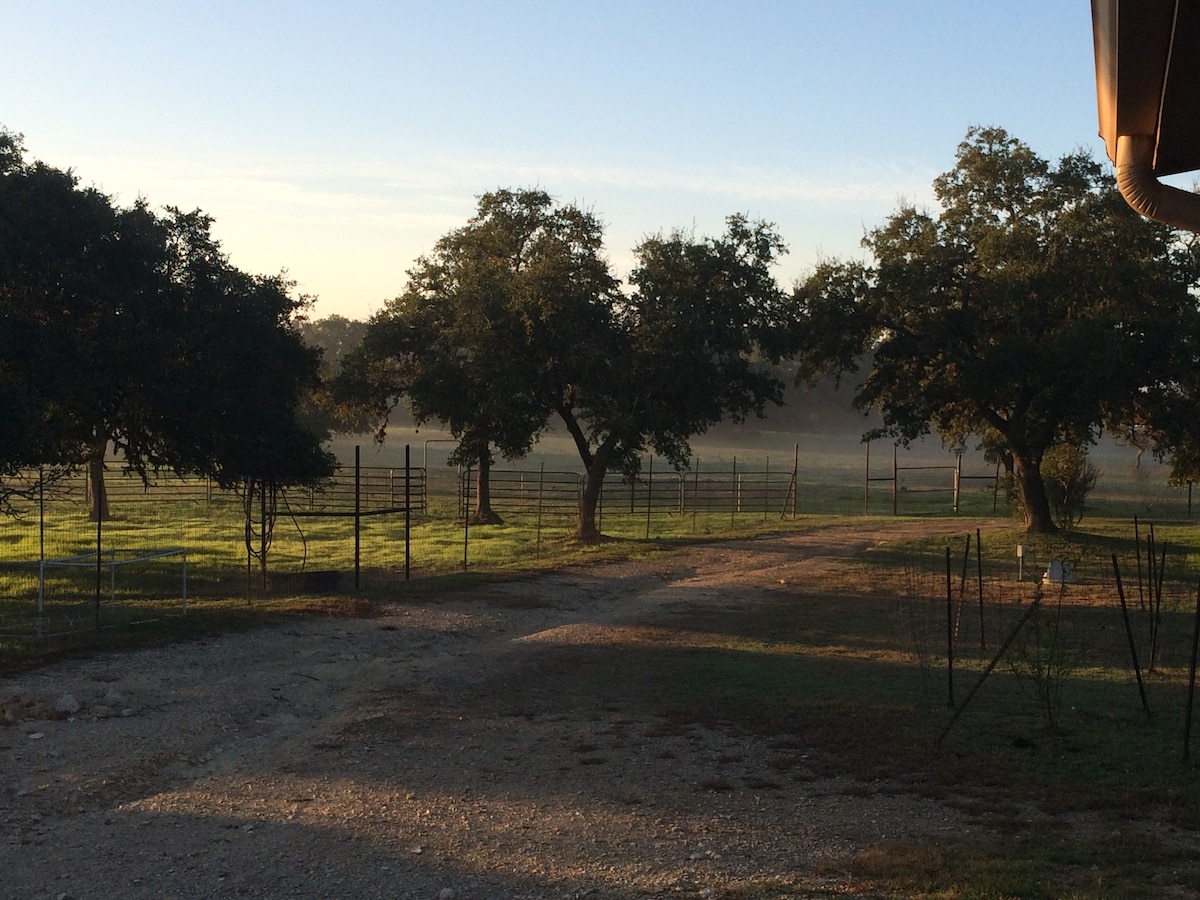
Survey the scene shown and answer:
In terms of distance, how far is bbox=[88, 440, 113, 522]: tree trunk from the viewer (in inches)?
953

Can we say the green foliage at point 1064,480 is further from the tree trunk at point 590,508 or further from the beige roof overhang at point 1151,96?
the beige roof overhang at point 1151,96

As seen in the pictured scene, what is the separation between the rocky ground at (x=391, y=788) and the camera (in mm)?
6621

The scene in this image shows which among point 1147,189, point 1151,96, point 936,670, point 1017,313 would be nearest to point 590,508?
point 1017,313

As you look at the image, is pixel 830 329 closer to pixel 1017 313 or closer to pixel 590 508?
pixel 1017 313

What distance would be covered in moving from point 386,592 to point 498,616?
258 cm

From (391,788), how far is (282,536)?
23.4m

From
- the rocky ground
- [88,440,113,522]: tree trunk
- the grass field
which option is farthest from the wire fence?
the rocky ground

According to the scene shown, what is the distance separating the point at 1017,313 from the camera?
89.9 feet

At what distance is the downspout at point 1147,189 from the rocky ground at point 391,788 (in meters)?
4.13

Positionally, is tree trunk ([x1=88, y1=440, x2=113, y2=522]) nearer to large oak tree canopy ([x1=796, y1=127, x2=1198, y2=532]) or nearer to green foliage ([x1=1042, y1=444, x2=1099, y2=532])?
large oak tree canopy ([x1=796, y1=127, x2=1198, y2=532])

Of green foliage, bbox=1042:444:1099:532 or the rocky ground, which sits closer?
the rocky ground

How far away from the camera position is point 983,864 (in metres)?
6.42

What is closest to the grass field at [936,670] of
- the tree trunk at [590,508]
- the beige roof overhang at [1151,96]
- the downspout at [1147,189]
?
the tree trunk at [590,508]

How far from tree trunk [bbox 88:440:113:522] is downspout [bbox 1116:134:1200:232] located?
66.2ft
